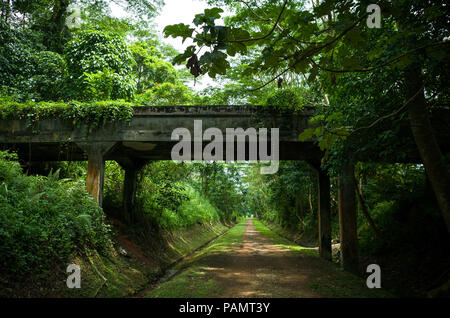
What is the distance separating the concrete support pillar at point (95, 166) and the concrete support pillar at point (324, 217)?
8234mm

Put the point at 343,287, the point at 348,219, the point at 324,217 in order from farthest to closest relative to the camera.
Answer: the point at 324,217, the point at 348,219, the point at 343,287

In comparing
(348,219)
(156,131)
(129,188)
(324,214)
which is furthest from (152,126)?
(324,214)

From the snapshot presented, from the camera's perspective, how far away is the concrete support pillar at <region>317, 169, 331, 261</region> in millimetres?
10555

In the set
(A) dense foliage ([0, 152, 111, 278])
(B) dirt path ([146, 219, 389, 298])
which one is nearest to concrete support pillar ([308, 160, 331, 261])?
(B) dirt path ([146, 219, 389, 298])

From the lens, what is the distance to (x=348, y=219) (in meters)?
8.52

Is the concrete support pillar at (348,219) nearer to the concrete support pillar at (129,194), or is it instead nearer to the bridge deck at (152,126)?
the bridge deck at (152,126)

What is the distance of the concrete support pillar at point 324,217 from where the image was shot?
1055 centimetres

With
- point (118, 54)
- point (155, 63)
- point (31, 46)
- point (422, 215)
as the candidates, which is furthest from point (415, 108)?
point (155, 63)

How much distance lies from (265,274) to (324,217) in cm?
454

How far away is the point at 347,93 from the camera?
5.86 metres

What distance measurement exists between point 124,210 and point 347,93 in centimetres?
928

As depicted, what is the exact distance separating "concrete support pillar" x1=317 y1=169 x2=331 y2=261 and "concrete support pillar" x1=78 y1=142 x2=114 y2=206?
8.23m

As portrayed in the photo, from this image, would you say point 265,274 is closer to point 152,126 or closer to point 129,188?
point 152,126
